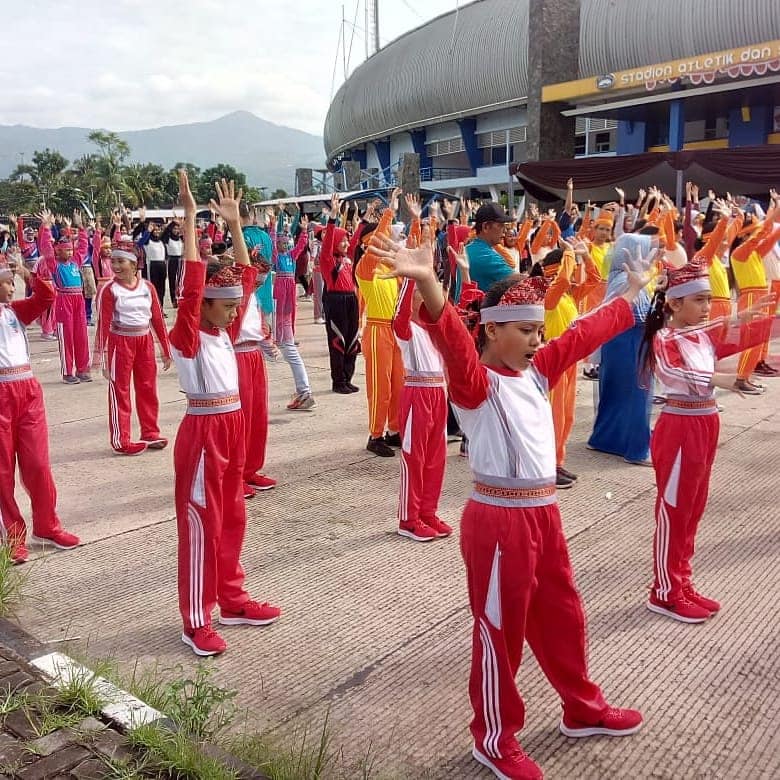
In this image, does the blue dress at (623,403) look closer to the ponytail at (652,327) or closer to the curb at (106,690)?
the ponytail at (652,327)

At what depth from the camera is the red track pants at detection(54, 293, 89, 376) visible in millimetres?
9977

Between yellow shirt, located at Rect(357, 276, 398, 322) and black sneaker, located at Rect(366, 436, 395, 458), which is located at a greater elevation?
yellow shirt, located at Rect(357, 276, 398, 322)

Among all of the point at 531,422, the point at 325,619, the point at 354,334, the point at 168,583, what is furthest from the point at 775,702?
the point at 354,334

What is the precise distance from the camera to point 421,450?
4.89 m

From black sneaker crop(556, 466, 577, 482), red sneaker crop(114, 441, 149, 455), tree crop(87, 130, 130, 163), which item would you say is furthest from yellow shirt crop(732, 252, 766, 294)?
tree crop(87, 130, 130, 163)

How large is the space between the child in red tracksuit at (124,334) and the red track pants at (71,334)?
10.7 ft

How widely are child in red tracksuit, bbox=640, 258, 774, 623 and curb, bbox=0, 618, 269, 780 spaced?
2.23 metres

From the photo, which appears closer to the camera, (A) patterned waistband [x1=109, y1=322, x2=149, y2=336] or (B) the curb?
(B) the curb

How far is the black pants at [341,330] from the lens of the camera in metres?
8.95

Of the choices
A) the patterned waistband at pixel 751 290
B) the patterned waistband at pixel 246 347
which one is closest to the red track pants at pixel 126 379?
the patterned waistband at pixel 246 347

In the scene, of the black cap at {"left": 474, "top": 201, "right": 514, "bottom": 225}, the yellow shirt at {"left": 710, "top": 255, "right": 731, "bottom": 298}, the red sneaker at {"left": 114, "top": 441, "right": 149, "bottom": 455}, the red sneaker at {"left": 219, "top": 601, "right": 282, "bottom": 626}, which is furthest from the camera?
the yellow shirt at {"left": 710, "top": 255, "right": 731, "bottom": 298}

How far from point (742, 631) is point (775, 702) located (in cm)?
59

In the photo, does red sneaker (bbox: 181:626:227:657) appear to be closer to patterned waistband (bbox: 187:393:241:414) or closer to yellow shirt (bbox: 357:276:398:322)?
patterned waistband (bbox: 187:393:241:414)

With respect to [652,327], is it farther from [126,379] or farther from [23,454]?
[126,379]
